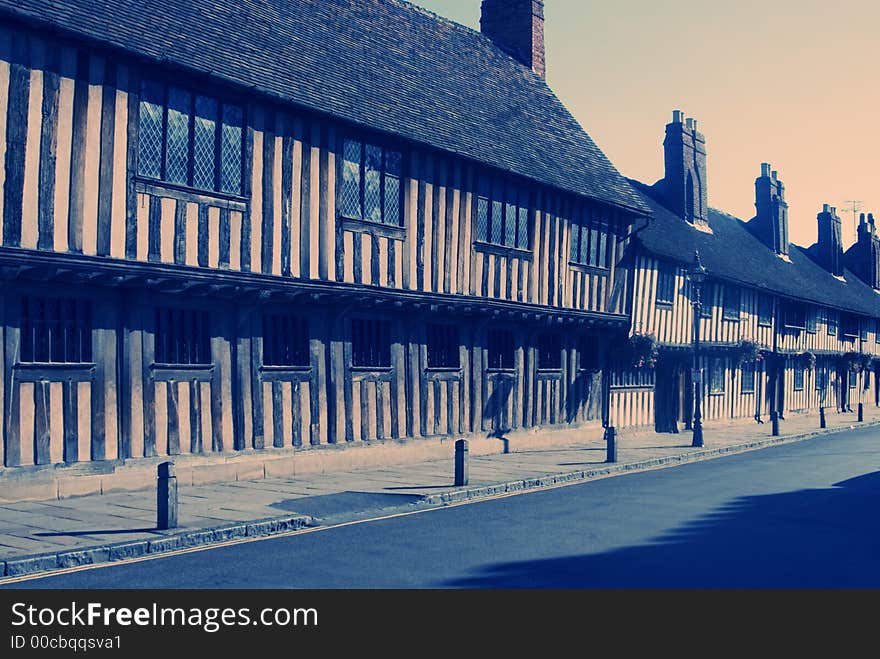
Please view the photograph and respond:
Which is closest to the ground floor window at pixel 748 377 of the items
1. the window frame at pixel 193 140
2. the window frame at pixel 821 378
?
the window frame at pixel 821 378

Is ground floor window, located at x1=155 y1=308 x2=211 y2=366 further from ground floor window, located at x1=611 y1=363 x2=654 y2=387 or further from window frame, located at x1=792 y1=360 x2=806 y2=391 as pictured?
window frame, located at x1=792 y1=360 x2=806 y2=391

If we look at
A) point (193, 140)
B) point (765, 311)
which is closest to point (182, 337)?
point (193, 140)

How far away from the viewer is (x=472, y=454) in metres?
20.1

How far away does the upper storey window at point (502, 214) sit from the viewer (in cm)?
2016

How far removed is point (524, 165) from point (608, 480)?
783 centimetres

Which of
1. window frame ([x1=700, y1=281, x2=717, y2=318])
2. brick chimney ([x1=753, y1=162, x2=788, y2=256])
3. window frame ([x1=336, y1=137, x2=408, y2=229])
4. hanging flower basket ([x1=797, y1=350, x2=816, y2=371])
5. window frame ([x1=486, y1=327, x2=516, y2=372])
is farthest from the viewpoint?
brick chimney ([x1=753, y1=162, x2=788, y2=256])

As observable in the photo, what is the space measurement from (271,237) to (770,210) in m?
35.3

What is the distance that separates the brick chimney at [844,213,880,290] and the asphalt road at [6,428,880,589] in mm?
50705

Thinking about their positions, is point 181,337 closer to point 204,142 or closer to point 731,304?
point 204,142

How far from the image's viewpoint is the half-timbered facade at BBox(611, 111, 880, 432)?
28656 mm

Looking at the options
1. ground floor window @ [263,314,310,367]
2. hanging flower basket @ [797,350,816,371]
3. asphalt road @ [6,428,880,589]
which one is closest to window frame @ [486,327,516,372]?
ground floor window @ [263,314,310,367]

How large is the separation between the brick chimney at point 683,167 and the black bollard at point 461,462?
936 inches

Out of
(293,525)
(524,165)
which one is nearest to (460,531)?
(293,525)

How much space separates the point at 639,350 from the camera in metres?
26.0
